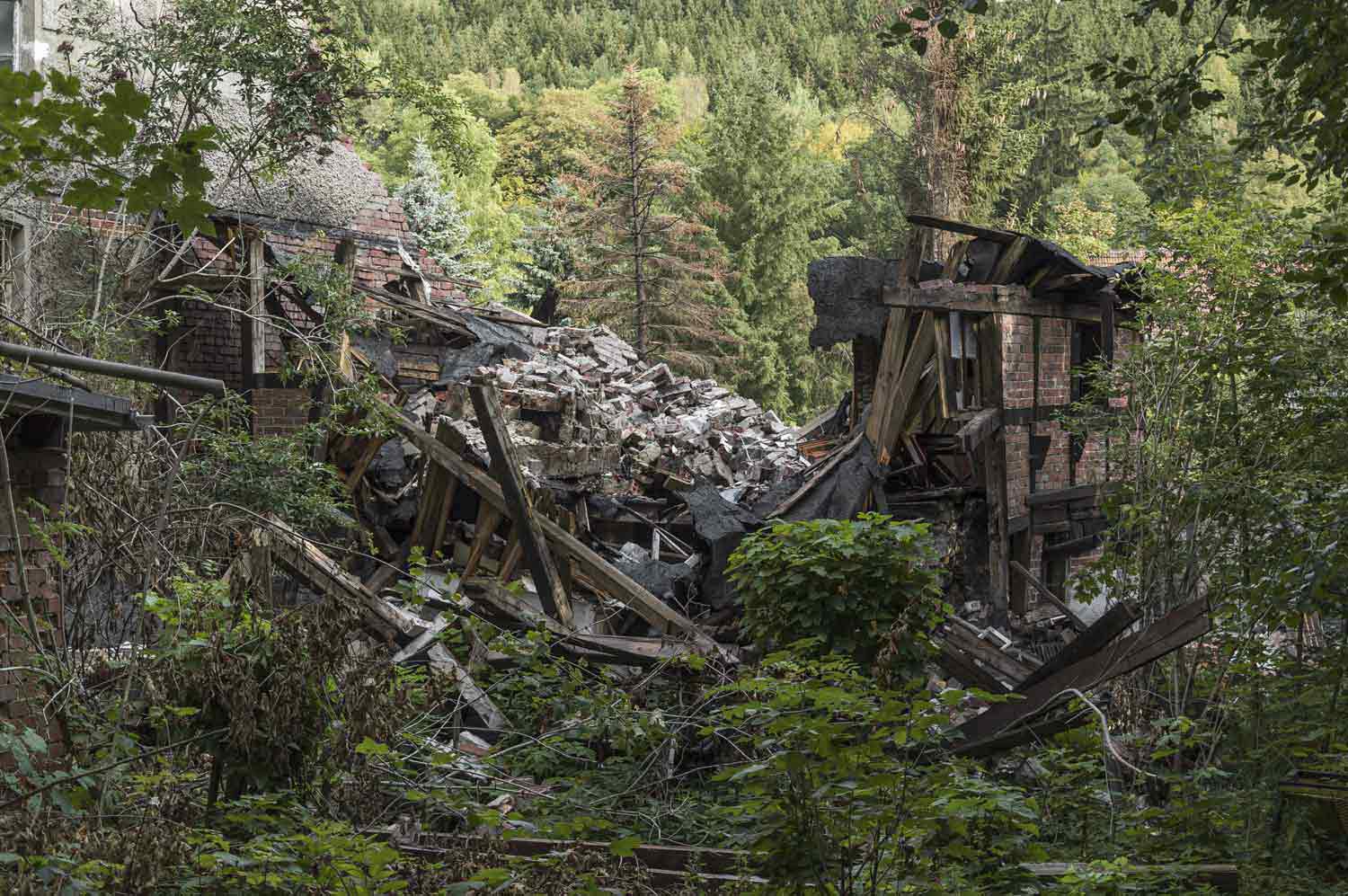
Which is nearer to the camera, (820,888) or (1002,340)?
(820,888)

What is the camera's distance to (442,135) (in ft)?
49.9

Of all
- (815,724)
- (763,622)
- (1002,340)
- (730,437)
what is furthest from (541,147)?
(815,724)

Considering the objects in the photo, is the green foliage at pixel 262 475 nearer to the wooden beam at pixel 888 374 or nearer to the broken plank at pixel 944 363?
the wooden beam at pixel 888 374

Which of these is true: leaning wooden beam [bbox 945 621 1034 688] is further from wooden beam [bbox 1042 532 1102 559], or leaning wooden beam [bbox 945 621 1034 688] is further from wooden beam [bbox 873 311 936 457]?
wooden beam [bbox 1042 532 1102 559]

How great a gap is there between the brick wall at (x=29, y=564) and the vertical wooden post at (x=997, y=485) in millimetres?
11235

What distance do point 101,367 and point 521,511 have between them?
303 inches

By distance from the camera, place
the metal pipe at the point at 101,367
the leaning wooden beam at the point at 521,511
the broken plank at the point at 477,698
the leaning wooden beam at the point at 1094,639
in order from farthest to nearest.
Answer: the leaning wooden beam at the point at 521,511
the broken plank at the point at 477,698
the leaning wooden beam at the point at 1094,639
the metal pipe at the point at 101,367

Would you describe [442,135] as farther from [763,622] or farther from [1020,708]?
[1020,708]

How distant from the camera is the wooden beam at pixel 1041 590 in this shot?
1453 centimetres

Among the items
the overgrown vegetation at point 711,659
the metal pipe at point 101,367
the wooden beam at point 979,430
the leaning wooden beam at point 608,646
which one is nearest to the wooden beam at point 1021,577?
the wooden beam at point 979,430

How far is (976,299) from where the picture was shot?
48.2 feet

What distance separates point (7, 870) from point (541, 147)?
4965 centimetres

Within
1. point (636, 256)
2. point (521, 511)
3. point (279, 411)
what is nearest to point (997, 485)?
point (521, 511)

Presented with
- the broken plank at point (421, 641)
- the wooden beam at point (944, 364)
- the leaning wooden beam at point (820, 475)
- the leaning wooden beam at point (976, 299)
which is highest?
the leaning wooden beam at point (976, 299)
